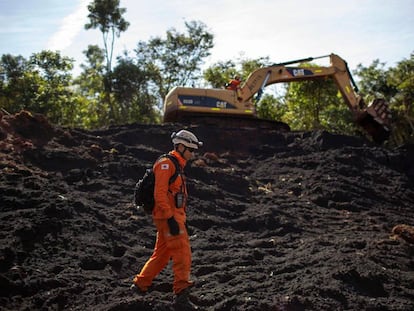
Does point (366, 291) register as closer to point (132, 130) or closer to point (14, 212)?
point (14, 212)

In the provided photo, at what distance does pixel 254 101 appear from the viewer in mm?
17234

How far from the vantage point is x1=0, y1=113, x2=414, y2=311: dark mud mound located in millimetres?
5887

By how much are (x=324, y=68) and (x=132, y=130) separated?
661 cm

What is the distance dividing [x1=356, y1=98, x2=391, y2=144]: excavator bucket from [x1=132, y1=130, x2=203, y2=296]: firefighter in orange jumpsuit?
11201mm

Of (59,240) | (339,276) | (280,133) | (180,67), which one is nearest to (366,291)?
(339,276)

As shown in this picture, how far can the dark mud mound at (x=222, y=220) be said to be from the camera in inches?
232

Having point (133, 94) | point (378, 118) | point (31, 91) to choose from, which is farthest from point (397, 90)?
point (31, 91)

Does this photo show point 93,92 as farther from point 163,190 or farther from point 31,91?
point 163,190

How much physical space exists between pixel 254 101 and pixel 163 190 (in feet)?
39.5

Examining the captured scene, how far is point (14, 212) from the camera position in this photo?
7.74 m

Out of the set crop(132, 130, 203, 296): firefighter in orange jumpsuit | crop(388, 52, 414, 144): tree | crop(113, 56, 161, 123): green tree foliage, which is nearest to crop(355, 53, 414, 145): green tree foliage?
crop(388, 52, 414, 144): tree

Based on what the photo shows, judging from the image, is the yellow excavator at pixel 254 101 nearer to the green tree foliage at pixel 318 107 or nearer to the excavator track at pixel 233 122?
the excavator track at pixel 233 122

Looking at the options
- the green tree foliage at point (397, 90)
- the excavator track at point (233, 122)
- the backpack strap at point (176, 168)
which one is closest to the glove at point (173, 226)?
the backpack strap at point (176, 168)

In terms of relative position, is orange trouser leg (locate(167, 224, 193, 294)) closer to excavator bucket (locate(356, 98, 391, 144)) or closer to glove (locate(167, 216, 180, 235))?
glove (locate(167, 216, 180, 235))
